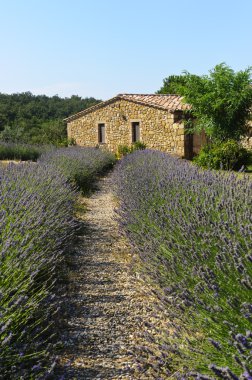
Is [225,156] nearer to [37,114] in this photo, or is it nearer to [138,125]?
[138,125]

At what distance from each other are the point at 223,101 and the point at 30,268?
12376mm

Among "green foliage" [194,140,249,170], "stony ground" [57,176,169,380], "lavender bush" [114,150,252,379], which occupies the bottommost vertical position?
"stony ground" [57,176,169,380]

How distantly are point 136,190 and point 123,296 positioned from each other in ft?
5.09

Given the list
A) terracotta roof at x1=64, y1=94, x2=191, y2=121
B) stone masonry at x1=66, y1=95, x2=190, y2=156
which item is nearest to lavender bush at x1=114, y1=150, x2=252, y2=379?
stone masonry at x1=66, y1=95, x2=190, y2=156

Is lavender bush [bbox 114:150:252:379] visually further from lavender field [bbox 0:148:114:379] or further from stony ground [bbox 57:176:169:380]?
lavender field [bbox 0:148:114:379]

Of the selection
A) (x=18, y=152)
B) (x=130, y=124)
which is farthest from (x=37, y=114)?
(x=18, y=152)

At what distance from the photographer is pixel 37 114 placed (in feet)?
123

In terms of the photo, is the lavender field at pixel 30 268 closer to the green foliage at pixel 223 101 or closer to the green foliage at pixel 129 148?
the green foliage at pixel 223 101

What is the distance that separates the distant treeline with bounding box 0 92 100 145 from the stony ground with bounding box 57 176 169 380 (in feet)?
67.9

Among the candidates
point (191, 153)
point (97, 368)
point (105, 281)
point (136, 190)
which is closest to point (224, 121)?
point (191, 153)

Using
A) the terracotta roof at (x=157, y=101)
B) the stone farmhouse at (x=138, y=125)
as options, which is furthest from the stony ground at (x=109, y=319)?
the terracotta roof at (x=157, y=101)

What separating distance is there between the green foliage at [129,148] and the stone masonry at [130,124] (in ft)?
1.61

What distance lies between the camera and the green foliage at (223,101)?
13.8m

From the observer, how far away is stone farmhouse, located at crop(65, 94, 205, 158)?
17844mm
